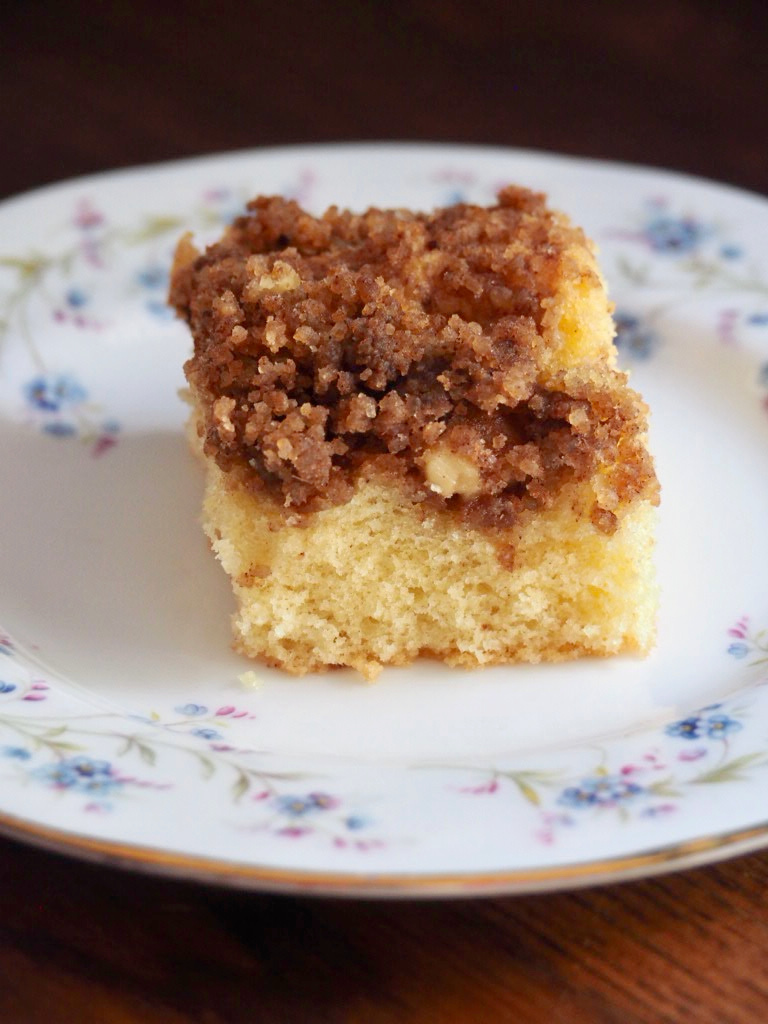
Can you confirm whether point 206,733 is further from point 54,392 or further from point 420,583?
point 54,392

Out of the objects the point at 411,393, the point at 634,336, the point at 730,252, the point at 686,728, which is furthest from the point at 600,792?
the point at 730,252

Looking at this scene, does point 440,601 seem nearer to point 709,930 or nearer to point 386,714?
point 386,714

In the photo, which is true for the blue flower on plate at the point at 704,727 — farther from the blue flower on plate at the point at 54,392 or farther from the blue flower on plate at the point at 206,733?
the blue flower on plate at the point at 54,392

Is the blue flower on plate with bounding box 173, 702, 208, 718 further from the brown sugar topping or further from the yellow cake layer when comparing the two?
the brown sugar topping

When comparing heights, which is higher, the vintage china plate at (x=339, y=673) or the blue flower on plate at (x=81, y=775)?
the vintage china plate at (x=339, y=673)

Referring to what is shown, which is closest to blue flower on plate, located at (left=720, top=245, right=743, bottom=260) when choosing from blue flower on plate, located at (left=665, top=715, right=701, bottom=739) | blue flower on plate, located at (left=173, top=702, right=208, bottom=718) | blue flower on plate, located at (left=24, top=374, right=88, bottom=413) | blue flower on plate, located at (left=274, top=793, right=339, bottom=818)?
blue flower on plate, located at (left=665, top=715, right=701, bottom=739)

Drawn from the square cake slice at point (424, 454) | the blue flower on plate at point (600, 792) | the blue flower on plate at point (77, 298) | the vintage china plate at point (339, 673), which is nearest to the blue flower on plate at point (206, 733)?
the vintage china plate at point (339, 673)
